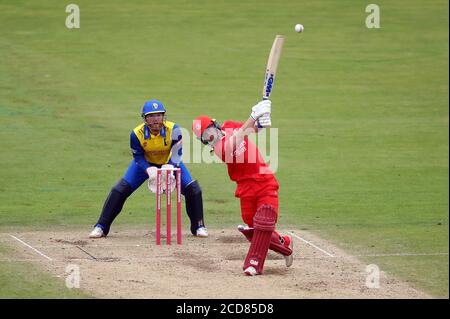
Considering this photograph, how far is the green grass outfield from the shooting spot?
1661cm

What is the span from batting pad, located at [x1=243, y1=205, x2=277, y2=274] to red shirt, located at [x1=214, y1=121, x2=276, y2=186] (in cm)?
43

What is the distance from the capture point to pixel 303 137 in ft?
75.9

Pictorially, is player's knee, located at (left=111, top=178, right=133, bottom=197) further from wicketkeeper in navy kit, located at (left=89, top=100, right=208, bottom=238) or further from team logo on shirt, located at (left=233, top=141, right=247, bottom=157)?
team logo on shirt, located at (left=233, top=141, right=247, bottom=157)

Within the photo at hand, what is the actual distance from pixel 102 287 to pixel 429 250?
16.3ft

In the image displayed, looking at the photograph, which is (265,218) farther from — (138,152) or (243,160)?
(138,152)

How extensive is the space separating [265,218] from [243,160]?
2.56 ft

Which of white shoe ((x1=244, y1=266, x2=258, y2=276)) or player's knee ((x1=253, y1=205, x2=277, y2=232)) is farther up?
player's knee ((x1=253, y1=205, x2=277, y2=232))

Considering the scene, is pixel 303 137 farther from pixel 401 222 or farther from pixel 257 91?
pixel 401 222

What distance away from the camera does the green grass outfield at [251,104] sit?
16609 mm

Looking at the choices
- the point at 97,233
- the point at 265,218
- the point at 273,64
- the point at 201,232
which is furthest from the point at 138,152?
the point at 265,218

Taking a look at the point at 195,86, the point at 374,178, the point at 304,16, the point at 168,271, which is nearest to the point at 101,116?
the point at 195,86

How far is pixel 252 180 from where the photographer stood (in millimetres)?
12391

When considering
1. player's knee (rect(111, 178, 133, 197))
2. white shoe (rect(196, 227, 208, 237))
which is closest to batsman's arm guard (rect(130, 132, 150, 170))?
player's knee (rect(111, 178, 133, 197))

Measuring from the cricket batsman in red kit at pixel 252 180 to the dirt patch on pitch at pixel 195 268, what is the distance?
0.99 ft
